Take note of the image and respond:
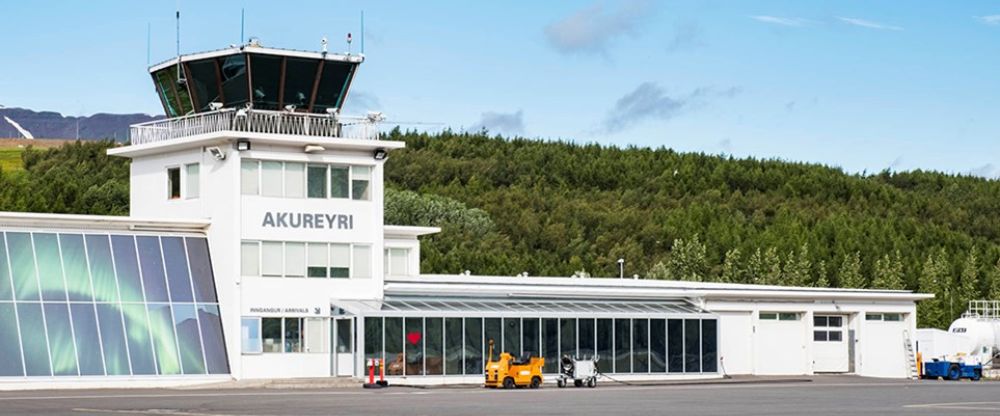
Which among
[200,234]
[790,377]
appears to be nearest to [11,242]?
[200,234]

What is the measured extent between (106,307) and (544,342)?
1739 centimetres

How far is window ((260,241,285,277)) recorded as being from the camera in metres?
57.9

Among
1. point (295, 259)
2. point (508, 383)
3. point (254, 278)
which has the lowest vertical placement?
point (508, 383)

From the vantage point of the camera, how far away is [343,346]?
59.2m

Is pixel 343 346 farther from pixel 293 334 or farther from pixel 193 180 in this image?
pixel 193 180

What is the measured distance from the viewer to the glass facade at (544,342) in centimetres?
5875

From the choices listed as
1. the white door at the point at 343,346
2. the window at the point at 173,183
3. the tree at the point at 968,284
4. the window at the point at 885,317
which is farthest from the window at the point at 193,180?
the tree at the point at 968,284

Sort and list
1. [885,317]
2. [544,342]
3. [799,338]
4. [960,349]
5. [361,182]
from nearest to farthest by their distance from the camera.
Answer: [361,182]
[544,342]
[799,338]
[885,317]
[960,349]

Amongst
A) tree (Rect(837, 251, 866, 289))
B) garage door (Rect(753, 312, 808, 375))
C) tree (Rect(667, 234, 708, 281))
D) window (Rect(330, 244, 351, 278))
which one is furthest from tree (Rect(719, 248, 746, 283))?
window (Rect(330, 244, 351, 278))

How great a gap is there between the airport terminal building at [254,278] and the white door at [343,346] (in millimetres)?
52

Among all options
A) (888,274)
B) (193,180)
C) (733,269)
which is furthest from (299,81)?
(888,274)

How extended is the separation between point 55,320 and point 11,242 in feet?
10.6

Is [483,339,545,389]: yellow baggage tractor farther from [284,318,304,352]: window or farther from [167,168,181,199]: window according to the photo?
[167,168,181,199]: window

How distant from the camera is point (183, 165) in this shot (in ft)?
196
